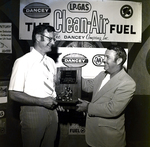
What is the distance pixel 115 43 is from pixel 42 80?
2.38ft

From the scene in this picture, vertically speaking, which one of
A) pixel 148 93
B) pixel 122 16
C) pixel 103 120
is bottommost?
pixel 103 120

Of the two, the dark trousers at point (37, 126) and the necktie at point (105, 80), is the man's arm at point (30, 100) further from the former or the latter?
the necktie at point (105, 80)

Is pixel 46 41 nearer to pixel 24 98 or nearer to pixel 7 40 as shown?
pixel 7 40

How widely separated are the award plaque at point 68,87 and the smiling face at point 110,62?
265 mm

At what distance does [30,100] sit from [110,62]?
2.50 feet

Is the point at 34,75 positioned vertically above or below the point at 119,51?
below

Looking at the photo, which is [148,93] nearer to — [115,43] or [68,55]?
[115,43]

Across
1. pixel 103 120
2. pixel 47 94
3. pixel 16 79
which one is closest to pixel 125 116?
pixel 103 120

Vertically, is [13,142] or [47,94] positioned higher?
[47,94]

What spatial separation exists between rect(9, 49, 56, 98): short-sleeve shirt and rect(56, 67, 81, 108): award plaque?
0.05m

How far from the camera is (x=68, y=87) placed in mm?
1673

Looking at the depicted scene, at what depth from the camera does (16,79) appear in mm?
1654

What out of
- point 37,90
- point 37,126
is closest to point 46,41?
point 37,90

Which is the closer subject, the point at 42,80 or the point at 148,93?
the point at 42,80
